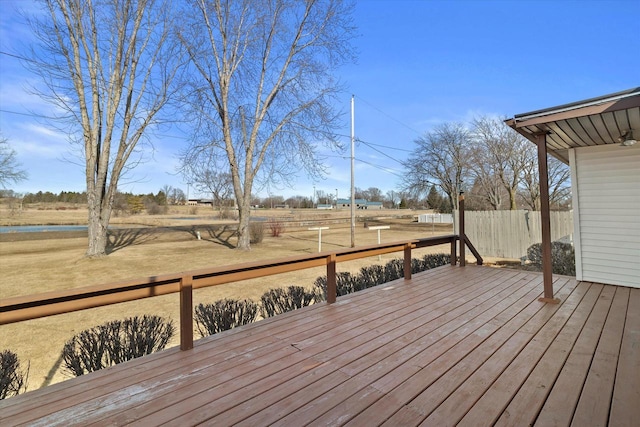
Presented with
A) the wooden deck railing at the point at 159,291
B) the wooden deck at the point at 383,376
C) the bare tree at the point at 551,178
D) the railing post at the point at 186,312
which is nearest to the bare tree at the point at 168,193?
the bare tree at the point at 551,178

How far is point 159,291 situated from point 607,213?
5.58 m

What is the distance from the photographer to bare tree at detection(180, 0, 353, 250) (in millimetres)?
12047

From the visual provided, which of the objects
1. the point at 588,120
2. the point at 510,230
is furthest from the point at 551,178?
the point at 588,120

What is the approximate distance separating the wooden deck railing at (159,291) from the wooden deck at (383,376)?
15.9 inches

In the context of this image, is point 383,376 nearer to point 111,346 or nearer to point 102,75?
point 111,346

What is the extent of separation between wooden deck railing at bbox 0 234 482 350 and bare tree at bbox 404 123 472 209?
19044 mm

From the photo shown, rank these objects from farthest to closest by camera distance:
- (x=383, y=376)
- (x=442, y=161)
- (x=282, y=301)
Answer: (x=442, y=161)
(x=282, y=301)
(x=383, y=376)

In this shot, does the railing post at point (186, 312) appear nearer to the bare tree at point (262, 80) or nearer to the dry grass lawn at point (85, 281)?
the dry grass lawn at point (85, 281)

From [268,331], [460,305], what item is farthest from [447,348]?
[268,331]

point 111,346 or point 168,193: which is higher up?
point 168,193

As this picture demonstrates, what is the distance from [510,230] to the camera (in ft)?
32.9

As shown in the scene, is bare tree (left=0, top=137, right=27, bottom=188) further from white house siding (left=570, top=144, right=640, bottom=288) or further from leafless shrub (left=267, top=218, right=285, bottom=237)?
white house siding (left=570, top=144, right=640, bottom=288)

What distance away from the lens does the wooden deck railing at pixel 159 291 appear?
1.68 m

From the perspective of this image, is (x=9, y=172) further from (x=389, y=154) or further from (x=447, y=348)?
(x=447, y=348)
